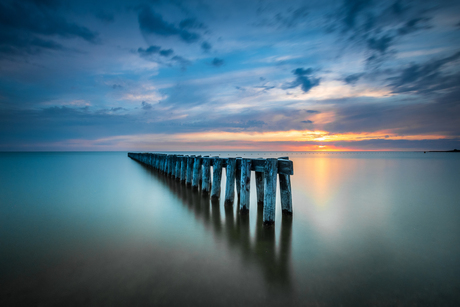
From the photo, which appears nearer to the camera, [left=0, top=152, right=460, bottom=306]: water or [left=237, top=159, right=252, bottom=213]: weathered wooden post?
[left=0, top=152, right=460, bottom=306]: water

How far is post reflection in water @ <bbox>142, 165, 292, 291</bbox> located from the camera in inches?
121

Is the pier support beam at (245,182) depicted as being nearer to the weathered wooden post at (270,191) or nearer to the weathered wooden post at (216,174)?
the weathered wooden post at (270,191)

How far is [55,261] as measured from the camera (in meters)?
3.28

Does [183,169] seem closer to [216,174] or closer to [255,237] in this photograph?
[216,174]

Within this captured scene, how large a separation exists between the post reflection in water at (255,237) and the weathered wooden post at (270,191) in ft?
0.78

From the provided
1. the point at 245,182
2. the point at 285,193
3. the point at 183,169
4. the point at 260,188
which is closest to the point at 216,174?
the point at 260,188

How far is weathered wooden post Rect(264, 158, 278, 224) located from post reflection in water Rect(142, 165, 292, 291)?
0.24 m

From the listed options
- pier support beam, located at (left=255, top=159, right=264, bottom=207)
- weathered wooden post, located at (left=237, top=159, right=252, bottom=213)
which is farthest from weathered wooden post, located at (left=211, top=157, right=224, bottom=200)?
weathered wooden post, located at (left=237, top=159, right=252, bottom=213)

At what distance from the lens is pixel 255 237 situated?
14.1 feet

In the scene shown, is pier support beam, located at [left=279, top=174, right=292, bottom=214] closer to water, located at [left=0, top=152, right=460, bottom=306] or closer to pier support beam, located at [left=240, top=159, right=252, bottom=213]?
water, located at [left=0, top=152, right=460, bottom=306]

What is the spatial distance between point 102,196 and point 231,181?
5653 mm

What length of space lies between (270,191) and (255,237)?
3.36ft

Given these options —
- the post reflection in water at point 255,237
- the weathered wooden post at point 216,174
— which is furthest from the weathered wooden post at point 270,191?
the weathered wooden post at point 216,174

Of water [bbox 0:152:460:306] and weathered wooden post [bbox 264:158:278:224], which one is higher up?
weathered wooden post [bbox 264:158:278:224]
